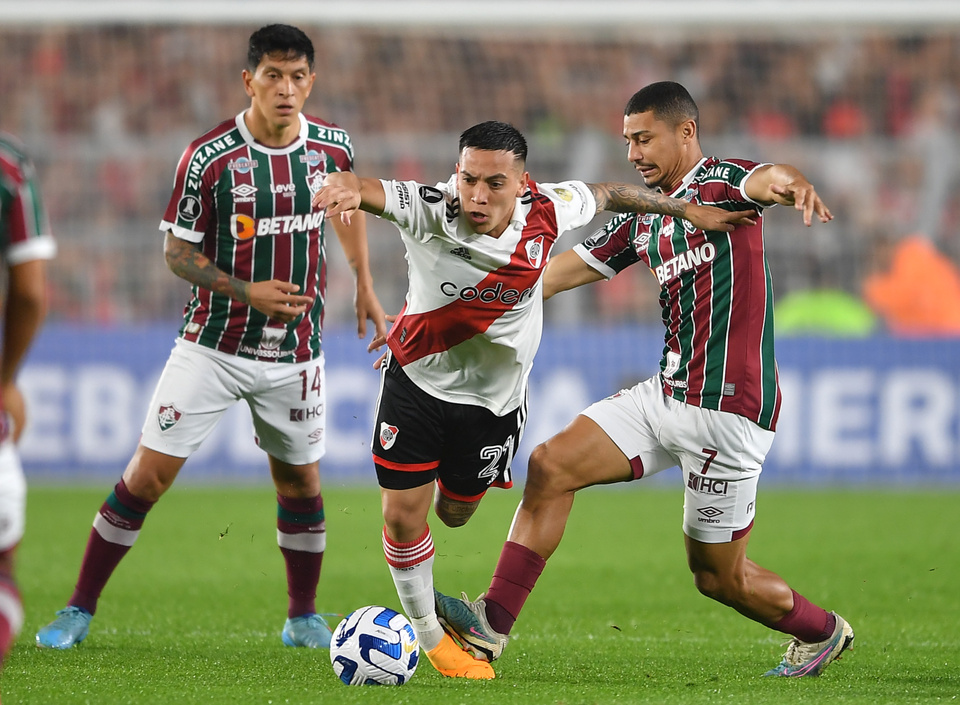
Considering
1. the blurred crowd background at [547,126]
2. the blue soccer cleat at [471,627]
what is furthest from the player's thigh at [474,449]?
the blurred crowd background at [547,126]

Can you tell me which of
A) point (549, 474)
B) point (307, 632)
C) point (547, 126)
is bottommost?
point (307, 632)

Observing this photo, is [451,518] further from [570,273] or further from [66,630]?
[66,630]

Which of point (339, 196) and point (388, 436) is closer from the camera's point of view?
point (339, 196)

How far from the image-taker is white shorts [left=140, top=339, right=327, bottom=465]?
545cm

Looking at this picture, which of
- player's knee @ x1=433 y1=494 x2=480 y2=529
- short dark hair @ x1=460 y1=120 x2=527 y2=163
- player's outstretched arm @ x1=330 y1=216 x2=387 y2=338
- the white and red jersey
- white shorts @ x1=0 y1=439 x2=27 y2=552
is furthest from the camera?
player's outstretched arm @ x1=330 y1=216 x2=387 y2=338

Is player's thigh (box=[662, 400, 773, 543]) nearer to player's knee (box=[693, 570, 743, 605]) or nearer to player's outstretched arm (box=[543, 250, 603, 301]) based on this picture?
player's knee (box=[693, 570, 743, 605])

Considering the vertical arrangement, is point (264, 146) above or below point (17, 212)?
above

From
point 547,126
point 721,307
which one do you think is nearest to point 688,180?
point 721,307

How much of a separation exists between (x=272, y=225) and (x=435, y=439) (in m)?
1.31

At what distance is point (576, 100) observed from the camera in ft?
50.8

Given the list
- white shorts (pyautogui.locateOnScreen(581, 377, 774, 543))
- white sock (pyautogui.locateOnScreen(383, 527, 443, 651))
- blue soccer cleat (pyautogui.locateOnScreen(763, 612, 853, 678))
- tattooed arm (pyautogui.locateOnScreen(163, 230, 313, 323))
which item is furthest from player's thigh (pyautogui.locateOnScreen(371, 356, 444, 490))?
blue soccer cleat (pyautogui.locateOnScreen(763, 612, 853, 678))

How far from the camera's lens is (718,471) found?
4887mm

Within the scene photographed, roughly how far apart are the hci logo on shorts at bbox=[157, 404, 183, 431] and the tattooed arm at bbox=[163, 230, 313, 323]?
22.8 inches

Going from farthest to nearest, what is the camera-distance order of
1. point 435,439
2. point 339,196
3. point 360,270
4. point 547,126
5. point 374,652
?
point 547,126 < point 360,270 < point 435,439 < point 374,652 < point 339,196
